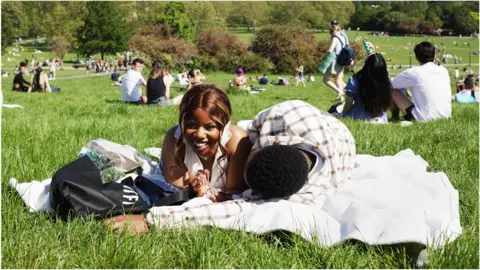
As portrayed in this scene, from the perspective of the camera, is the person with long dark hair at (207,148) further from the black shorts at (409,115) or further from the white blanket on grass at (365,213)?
the black shorts at (409,115)

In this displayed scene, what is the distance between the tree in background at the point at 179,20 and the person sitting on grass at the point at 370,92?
1715 inches

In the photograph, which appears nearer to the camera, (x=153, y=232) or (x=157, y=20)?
(x=153, y=232)

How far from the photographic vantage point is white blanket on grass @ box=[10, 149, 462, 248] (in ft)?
8.27

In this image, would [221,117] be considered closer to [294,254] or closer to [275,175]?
[275,175]

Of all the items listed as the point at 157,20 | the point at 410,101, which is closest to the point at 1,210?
the point at 410,101

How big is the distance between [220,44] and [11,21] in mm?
33655

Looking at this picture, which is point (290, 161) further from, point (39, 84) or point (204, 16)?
point (204, 16)

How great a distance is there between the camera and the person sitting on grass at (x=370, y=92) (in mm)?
6418

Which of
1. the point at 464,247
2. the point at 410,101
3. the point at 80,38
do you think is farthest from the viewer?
the point at 80,38

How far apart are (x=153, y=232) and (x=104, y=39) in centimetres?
5710

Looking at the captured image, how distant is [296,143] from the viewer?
9.93ft

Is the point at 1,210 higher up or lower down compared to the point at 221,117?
lower down

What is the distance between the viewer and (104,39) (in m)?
56.3

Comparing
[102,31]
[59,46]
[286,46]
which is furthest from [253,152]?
[59,46]
